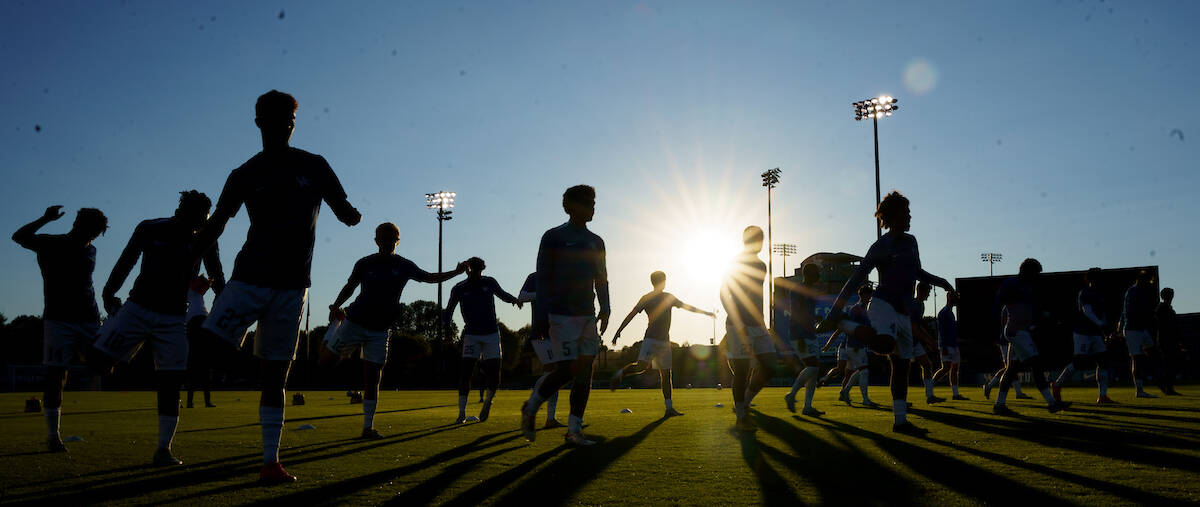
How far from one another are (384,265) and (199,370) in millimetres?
3863

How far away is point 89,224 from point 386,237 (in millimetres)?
2601

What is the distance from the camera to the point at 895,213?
747cm

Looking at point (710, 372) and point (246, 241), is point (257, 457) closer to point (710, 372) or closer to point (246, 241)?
point (246, 241)

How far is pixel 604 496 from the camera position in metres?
4.09

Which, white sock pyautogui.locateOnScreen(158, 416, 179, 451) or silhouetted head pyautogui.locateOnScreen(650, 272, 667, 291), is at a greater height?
silhouetted head pyautogui.locateOnScreen(650, 272, 667, 291)

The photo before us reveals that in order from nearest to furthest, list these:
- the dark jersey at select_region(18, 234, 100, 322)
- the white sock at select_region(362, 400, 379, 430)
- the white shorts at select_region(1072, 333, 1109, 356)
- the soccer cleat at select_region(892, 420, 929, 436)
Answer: the dark jersey at select_region(18, 234, 100, 322), the soccer cleat at select_region(892, 420, 929, 436), the white sock at select_region(362, 400, 379, 430), the white shorts at select_region(1072, 333, 1109, 356)

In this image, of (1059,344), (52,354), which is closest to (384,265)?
(52,354)

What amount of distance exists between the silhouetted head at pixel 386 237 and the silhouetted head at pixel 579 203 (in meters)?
2.52

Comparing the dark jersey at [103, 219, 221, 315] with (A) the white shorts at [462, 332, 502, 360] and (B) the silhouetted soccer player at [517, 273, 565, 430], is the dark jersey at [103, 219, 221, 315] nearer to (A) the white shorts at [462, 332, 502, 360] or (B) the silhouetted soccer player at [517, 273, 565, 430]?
(B) the silhouetted soccer player at [517, 273, 565, 430]

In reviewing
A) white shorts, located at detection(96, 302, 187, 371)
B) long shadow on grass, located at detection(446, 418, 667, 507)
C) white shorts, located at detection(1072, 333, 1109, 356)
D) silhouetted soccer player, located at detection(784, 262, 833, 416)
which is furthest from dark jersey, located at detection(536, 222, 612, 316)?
white shorts, located at detection(1072, 333, 1109, 356)

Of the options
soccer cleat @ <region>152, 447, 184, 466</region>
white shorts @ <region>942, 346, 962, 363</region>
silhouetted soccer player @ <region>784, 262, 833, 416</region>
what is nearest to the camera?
soccer cleat @ <region>152, 447, 184, 466</region>

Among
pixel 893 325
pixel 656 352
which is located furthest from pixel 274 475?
pixel 656 352

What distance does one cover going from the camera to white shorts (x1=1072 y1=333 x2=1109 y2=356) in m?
12.8

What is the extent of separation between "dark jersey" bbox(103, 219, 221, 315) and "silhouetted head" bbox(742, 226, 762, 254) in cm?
510
